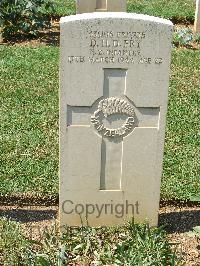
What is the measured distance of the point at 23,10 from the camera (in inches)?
385

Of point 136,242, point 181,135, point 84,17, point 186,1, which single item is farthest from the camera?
point 186,1

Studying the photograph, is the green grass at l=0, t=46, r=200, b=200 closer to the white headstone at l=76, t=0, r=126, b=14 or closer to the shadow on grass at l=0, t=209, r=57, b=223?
the shadow on grass at l=0, t=209, r=57, b=223

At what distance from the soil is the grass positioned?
3.7 inches

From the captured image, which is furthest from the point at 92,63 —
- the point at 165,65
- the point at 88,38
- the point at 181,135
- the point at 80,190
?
the point at 181,135

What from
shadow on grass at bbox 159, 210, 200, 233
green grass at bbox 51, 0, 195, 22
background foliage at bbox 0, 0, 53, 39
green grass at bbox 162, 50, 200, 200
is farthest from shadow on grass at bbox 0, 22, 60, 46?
shadow on grass at bbox 159, 210, 200, 233

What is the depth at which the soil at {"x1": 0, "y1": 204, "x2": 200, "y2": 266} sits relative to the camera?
4016mm

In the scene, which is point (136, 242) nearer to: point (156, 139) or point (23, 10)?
point (156, 139)

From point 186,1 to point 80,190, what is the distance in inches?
436

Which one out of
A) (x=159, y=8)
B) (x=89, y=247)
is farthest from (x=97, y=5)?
(x=89, y=247)

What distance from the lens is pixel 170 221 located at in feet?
14.3

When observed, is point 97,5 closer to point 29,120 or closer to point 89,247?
point 29,120

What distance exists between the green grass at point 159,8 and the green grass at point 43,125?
3.22 meters

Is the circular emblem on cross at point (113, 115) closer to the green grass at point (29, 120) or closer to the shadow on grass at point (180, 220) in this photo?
the shadow on grass at point (180, 220)

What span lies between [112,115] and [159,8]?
954cm
